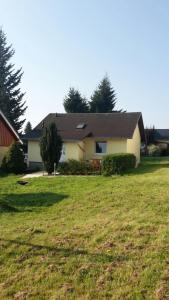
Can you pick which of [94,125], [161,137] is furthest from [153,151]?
[161,137]

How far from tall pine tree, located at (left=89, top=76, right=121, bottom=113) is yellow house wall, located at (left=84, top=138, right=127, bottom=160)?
24218 millimetres

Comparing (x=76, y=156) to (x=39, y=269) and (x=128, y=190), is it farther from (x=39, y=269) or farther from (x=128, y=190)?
(x=39, y=269)

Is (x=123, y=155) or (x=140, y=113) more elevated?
(x=140, y=113)

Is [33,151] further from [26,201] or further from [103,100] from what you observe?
[103,100]

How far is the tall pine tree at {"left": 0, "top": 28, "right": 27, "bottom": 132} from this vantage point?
49469 mm

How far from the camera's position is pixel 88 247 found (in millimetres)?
9000

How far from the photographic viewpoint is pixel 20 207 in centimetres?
1470


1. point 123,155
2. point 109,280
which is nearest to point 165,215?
point 109,280

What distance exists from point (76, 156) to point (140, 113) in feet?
23.6

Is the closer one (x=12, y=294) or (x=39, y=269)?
(x=12, y=294)

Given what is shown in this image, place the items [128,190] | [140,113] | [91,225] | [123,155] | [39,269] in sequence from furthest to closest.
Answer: [140,113], [123,155], [128,190], [91,225], [39,269]

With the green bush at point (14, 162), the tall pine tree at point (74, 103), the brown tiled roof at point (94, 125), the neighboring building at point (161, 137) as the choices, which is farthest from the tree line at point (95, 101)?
the green bush at point (14, 162)

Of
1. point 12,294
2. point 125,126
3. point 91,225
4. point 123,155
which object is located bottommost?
point 12,294

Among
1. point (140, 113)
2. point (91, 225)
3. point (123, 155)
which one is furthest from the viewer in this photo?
point (140, 113)
